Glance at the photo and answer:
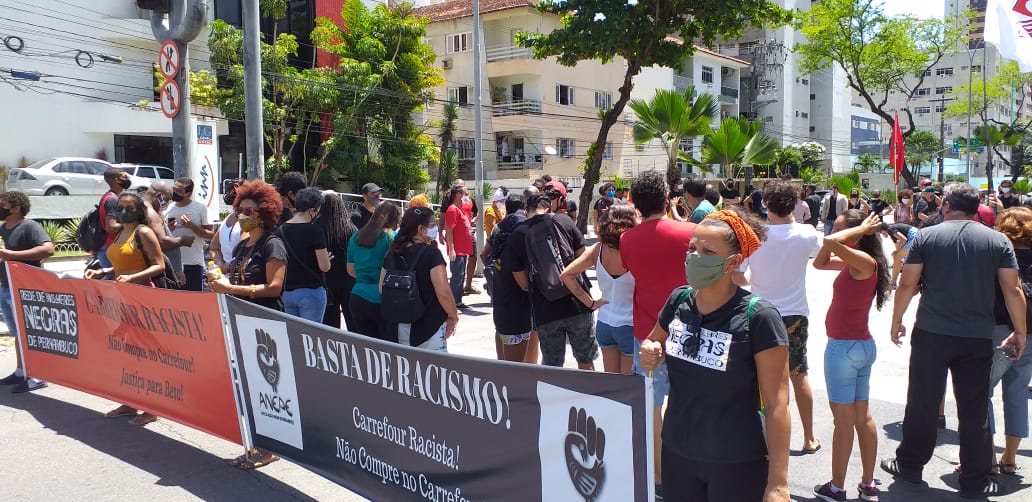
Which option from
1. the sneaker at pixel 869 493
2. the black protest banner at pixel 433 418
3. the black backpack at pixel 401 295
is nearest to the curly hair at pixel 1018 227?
the sneaker at pixel 869 493

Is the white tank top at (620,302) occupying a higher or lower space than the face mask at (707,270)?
lower

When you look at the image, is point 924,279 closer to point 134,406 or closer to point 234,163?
point 134,406

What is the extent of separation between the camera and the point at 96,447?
17.8 feet

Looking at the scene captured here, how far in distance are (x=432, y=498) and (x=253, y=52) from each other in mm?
8274

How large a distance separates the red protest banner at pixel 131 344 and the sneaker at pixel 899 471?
4083mm

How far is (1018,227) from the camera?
498 centimetres

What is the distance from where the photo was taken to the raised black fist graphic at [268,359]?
4570 millimetres

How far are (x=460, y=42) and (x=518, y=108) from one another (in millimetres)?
5151

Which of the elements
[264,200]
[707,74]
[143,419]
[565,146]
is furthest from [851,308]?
[707,74]

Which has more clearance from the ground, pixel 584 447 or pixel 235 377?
pixel 584 447

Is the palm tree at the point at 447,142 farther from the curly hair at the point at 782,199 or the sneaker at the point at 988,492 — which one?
the sneaker at the point at 988,492

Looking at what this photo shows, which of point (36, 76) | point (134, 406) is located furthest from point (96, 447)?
point (36, 76)

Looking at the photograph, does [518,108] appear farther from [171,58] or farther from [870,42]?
[171,58]

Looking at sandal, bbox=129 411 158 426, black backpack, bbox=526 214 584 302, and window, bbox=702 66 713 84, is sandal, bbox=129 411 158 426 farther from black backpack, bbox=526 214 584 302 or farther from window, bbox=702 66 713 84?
window, bbox=702 66 713 84
